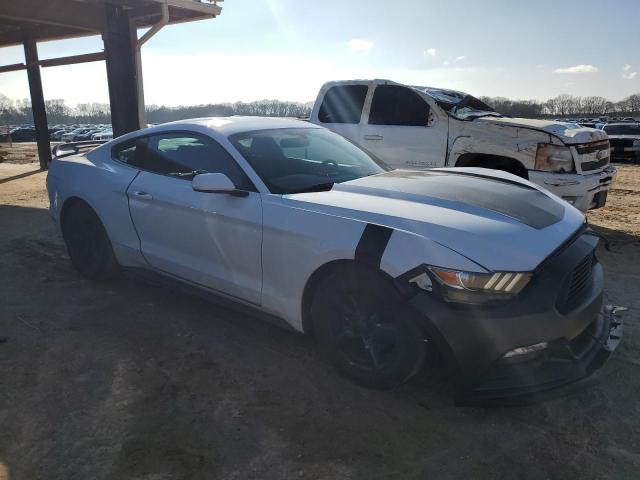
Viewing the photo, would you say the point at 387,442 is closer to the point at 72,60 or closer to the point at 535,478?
the point at 535,478

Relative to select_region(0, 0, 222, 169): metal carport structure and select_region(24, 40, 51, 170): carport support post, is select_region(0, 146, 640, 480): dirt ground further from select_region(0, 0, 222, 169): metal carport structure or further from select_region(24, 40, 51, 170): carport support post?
select_region(24, 40, 51, 170): carport support post

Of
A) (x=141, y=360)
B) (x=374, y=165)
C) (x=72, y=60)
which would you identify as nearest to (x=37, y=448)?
(x=141, y=360)

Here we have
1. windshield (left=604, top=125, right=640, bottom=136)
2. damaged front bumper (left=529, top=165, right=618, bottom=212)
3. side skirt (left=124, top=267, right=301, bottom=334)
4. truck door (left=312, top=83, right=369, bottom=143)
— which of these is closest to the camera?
side skirt (left=124, top=267, right=301, bottom=334)

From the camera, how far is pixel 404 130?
667 centimetres

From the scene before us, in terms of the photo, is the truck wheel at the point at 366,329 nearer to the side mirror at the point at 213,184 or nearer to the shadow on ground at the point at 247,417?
the shadow on ground at the point at 247,417

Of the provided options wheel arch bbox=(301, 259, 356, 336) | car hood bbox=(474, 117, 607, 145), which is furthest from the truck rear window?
wheel arch bbox=(301, 259, 356, 336)

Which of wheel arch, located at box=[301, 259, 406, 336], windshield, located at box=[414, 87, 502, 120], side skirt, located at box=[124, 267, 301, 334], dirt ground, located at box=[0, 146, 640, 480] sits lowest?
dirt ground, located at box=[0, 146, 640, 480]

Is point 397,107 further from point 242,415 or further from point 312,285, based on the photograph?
point 242,415

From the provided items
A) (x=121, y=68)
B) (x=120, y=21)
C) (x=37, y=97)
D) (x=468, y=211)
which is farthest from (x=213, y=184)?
(x=37, y=97)

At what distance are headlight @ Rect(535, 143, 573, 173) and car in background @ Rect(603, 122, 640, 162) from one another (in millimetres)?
13688

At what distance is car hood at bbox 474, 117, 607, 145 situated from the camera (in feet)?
18.5

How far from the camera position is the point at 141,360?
3188 mm

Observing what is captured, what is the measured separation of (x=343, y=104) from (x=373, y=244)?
5.18m

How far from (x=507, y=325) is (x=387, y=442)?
0.80m
